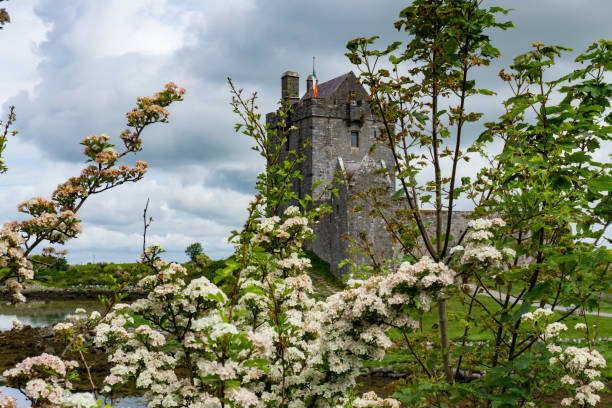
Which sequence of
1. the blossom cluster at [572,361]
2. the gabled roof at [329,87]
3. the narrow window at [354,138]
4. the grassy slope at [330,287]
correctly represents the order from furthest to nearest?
the gabled roof at [329,87], the narrow window at [354,138], the blossom cluster at [572,361], the grassy slope at [330,287]

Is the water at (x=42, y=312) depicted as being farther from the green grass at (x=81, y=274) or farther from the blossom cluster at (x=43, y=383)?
the blossom cluster at (x=43, y=383)

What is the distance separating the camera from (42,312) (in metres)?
31.5

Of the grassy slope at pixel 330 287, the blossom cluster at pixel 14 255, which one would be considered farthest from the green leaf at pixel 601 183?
the blossom cluster at pixel 14 255

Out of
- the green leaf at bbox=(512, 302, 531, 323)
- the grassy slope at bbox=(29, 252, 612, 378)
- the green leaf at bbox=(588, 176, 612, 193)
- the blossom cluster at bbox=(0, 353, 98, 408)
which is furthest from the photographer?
the grassy slope at bbox=(29, 252, 612, 378)

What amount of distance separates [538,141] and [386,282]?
2.40 meters

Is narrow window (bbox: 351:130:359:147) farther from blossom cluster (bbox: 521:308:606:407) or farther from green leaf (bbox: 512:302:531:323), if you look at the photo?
green leaf (bbox: 512:302:531:323)

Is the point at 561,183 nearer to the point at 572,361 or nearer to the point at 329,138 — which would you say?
the point at 572,361

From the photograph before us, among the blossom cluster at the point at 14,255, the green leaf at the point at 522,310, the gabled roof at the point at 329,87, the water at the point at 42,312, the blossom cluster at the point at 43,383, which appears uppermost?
the gabled roof at the point at 329,87

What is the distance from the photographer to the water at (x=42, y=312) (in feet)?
88.4

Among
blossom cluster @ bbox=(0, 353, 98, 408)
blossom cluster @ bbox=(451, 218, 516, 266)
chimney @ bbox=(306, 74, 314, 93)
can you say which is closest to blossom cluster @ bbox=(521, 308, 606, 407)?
blossom cluster @ bbox=(451, 218, 516, 266)

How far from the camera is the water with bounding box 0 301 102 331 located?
27.0 meters

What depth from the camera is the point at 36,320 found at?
27375mm

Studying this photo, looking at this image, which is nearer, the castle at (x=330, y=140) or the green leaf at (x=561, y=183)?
the green leaf at (x=561, y=183)

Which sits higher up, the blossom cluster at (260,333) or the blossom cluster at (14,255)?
the blossom cluster at (14,255)
